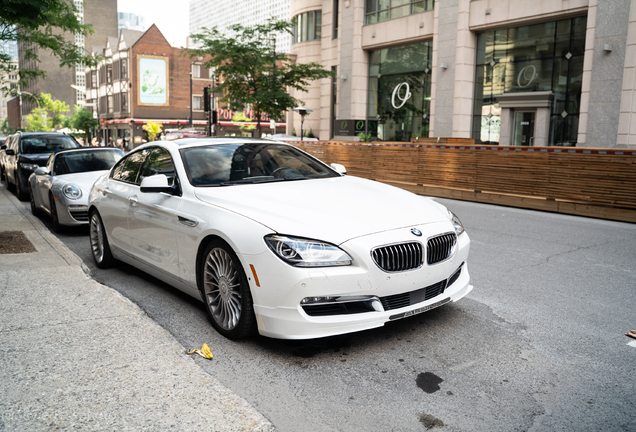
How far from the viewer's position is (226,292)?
4379 millimetres

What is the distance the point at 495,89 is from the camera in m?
25.7

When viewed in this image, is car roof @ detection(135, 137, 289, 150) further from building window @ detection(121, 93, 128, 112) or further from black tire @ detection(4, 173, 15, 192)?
building window @ detection(121, 93, 128, 112)

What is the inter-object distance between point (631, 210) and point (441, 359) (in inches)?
372

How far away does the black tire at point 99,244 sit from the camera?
21.9 ft

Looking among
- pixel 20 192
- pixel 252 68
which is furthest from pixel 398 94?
pixel 20 192

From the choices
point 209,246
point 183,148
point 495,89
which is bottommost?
point 209,246

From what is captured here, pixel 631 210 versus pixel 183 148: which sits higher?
pixel 183 148

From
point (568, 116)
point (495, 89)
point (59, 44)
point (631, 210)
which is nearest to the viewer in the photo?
point (631, 210)

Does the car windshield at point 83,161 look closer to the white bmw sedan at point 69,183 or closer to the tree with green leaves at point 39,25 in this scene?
the white bmw sedan at point 69,183

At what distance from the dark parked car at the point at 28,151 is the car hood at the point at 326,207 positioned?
11704 mm

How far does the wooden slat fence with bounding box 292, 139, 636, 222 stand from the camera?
12.0 meters

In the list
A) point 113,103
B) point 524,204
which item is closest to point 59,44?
point 524,204

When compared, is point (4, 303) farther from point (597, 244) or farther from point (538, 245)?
point (597, 244)

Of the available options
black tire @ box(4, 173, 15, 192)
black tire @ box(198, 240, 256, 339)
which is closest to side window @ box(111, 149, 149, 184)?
black tire @ box(198, 240, 256, 339)
